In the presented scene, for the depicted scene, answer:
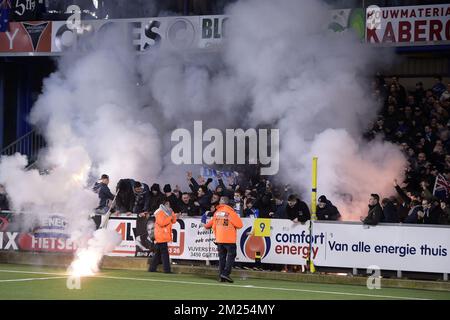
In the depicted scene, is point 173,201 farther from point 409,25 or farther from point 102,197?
point 409,25

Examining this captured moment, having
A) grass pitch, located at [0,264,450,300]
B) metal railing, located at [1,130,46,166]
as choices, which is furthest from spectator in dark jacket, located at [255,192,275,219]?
metal railing, located at [1,130,46,166]

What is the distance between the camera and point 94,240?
19.3 meters

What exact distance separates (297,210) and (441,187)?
318 cm

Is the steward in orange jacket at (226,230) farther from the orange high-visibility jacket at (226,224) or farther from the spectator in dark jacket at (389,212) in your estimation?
the spectator in dark jacket at (389,212)

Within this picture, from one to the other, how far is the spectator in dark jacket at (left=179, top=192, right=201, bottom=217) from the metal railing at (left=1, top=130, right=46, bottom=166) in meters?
8.04

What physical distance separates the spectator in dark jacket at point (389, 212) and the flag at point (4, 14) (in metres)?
13.3

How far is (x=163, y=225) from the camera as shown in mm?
19031

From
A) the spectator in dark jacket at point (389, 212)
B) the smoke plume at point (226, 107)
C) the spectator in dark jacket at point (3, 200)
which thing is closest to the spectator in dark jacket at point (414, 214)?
the spectator in dark jacket at point (389, 212)

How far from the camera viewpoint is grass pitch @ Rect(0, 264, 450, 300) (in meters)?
14.9

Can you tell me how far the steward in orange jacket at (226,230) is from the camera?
17.5 m

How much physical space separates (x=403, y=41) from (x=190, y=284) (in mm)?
9256
